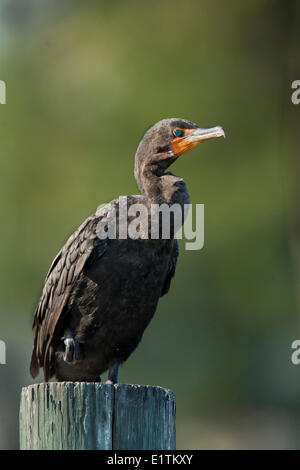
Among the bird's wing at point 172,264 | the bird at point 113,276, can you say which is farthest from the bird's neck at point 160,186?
the bird's wing at point 172,264

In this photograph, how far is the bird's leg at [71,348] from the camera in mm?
4738

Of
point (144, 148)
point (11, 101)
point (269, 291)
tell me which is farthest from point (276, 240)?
point (144, 148)

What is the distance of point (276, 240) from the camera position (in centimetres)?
1201

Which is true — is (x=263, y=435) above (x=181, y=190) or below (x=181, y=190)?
below

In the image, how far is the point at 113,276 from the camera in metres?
4.73

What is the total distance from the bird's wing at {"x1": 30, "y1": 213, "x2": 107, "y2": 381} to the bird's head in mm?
470

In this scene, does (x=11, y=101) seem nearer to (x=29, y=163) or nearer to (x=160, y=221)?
(x=29, y=163)

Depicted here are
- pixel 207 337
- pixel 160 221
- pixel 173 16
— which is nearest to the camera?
pixel 160 221

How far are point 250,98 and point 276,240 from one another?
2.30m

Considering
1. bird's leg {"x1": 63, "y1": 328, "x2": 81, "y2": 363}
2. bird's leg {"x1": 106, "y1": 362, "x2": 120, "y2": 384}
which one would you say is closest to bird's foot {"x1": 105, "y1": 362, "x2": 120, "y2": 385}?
bird's leg {"x1": 106, "y1": 362, "x2": 120, "y2": 384}

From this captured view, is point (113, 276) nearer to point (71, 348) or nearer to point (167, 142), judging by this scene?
point (71, 348)

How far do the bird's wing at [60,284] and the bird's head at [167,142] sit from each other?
0.47m

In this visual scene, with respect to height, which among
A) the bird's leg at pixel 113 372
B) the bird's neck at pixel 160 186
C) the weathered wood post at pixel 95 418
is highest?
the bird's neck at pixel 160 186

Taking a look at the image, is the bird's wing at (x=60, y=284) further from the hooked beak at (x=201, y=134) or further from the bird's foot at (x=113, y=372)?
the hooked beak at (x=201, y=134)
